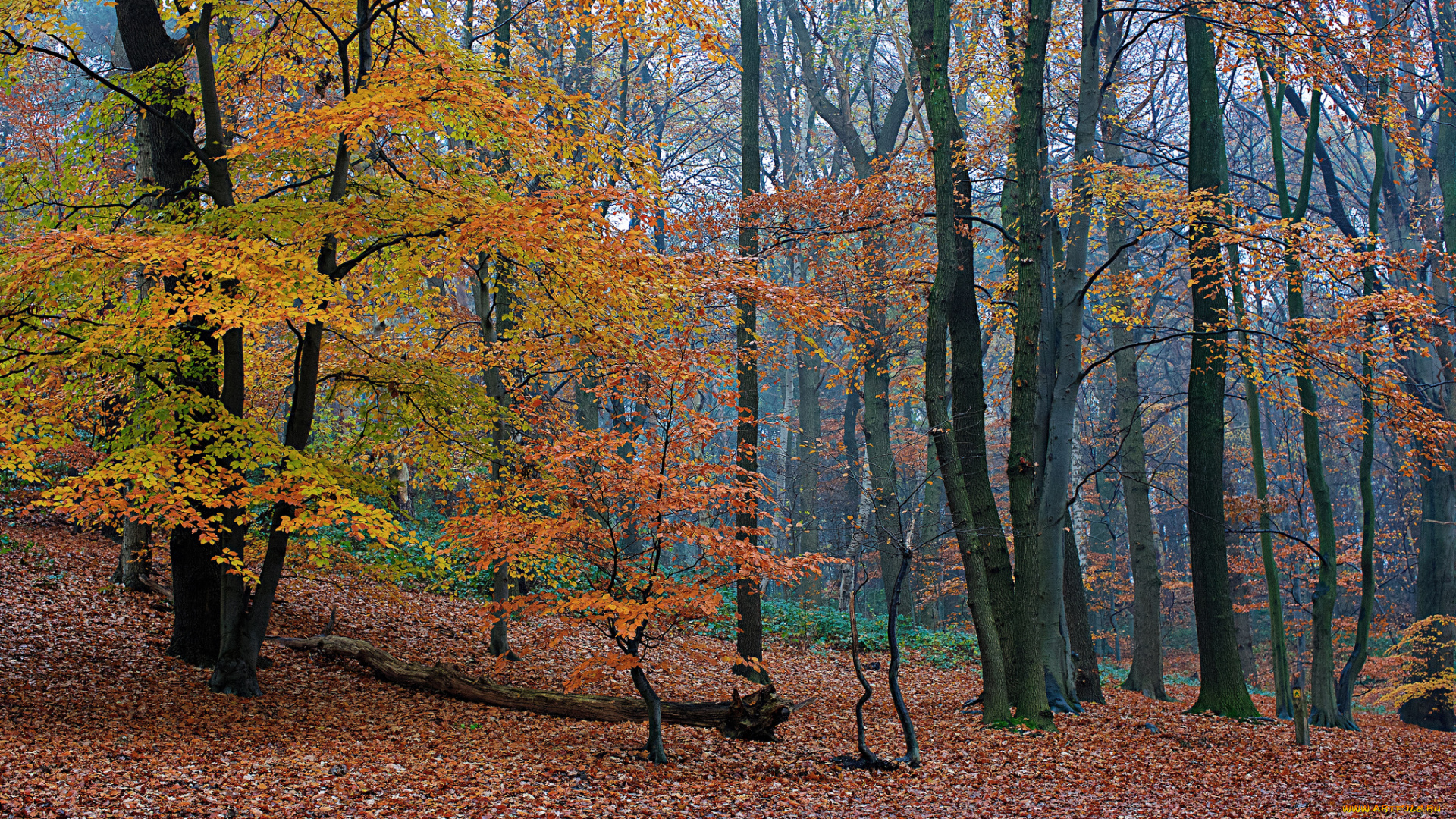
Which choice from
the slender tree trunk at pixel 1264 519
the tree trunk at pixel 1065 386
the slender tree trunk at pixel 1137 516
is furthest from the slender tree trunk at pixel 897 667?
the slender tree trunk at pixel 1137 516

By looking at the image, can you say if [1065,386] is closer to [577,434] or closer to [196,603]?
[577,434]

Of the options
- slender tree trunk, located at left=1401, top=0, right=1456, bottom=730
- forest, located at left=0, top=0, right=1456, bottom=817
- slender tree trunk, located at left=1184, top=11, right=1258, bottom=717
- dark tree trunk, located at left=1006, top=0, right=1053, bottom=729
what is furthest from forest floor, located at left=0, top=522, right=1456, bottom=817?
slender tree trunk, located at left=1401, top=0, right=1456, bottom=730

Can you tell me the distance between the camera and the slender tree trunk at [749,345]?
363 inches

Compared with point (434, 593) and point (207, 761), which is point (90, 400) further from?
point (434, 593)

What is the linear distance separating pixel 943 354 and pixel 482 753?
212 inches

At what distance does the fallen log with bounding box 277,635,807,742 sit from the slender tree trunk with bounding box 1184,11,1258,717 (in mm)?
4953

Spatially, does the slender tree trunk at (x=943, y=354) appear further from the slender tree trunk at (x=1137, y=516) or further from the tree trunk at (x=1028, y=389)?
the slender tree trunk at (x=1137, y=516)

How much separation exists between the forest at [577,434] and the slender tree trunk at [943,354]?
50 millimetres

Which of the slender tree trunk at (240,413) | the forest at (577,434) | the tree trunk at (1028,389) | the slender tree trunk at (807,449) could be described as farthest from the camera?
the slender tree trunk at (807,449)

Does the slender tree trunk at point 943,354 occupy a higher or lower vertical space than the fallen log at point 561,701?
higher

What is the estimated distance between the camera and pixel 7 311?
553cm

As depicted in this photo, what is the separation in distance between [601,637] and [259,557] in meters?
5.29

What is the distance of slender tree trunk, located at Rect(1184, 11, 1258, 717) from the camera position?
31.1 feet

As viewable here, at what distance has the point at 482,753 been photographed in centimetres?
629
